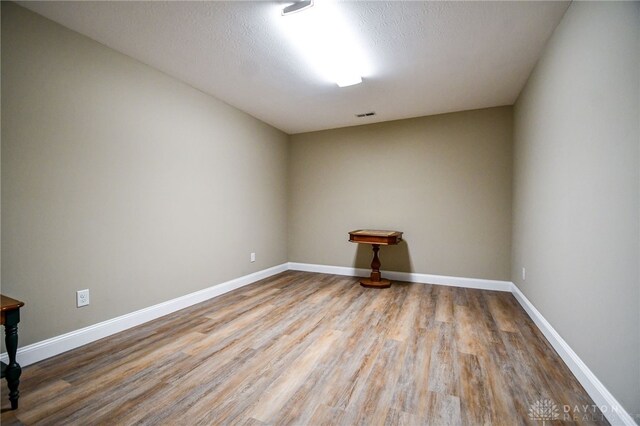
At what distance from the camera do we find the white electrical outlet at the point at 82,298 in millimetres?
2100

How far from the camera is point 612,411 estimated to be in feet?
4.27

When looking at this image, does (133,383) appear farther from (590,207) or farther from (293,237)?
(293,237)

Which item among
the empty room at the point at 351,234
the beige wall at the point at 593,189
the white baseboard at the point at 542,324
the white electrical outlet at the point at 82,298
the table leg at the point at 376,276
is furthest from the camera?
the table leg at the point at 376,276

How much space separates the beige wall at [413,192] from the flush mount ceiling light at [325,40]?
165 cm

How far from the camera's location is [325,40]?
7.15 feet

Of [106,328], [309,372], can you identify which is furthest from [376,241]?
[106,328]

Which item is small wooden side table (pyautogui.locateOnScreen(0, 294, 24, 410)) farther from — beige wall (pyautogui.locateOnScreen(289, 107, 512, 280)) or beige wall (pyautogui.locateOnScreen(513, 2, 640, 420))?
beige wall (pyautogui.locateOnScreen(289, 107, 512, 280))

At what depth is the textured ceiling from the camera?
1.86 meters

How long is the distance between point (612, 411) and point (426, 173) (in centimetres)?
307

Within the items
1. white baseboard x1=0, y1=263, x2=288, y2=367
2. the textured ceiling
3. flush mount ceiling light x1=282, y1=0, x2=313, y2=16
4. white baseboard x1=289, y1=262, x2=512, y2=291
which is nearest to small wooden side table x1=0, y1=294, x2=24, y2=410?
white baseboard x1=0, y1=263, x2=288, y2=367

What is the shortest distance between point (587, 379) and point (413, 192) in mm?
2799

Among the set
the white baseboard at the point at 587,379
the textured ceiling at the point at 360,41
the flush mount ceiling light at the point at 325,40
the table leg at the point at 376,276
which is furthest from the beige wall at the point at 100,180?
the white baseboard at the point at 587,379

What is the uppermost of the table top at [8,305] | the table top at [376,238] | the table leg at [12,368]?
the table top at [376,238]

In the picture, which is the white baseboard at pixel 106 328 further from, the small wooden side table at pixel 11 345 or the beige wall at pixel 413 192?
the beige wall at pixel 413 192
